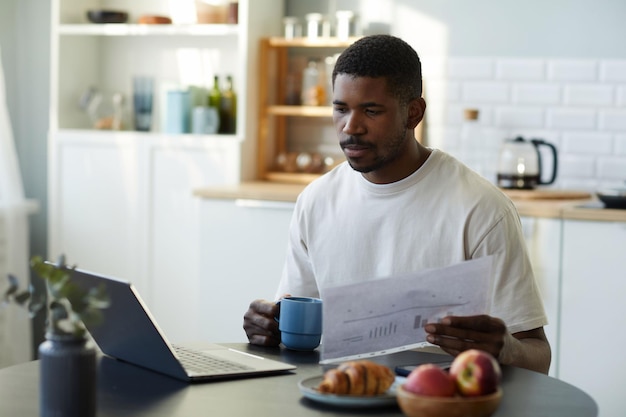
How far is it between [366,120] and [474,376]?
2.86 ft

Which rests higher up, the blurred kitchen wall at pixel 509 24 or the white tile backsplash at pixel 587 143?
the blurred kitchen wall at pixel 509 24

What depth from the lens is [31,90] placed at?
16.2 feet

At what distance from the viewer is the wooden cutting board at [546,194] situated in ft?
12.4

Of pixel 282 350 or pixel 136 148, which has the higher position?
pixel 136 148

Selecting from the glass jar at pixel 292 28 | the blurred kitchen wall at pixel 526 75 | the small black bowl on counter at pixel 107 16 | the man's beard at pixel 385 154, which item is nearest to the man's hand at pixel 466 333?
the man's beard at pixel 385 154

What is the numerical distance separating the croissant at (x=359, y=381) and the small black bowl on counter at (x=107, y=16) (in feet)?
11.2

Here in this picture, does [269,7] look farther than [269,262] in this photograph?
Yes

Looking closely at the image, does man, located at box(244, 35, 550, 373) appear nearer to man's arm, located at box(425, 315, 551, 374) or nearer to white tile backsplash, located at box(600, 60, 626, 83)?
man's arm, located at box(425, 315, 551, 374)

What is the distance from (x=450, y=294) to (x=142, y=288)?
2.92 metres

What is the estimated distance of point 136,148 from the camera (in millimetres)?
4434

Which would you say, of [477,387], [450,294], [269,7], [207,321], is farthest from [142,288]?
[477,387]

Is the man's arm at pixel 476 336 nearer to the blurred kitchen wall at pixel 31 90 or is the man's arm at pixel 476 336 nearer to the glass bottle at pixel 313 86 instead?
the glass bottle at pixel 313 86

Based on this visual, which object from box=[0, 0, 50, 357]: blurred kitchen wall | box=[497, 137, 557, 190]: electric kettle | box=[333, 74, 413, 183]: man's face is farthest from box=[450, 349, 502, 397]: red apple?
box=[0, 0, 50, 357]: blurred kitchen wall

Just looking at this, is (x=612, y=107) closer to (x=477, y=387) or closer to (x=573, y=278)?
(x=573, y=278)
